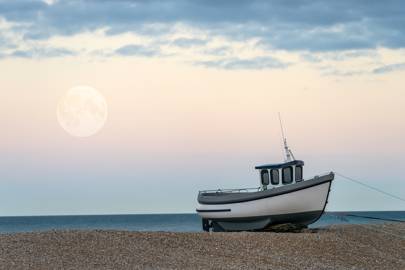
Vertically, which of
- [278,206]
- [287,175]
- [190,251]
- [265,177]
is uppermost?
[287,175]

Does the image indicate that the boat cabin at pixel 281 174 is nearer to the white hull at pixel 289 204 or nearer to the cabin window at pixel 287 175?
the cabin window at pixel 287 175

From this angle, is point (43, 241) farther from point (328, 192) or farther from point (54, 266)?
point (328, 192)

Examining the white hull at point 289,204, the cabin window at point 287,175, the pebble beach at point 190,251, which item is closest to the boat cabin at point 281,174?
the cabin window at point 287,175

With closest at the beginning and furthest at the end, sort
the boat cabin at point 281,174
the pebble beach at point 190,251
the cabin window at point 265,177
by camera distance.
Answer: the pebble beach at point 190,251
the boat cabin at point 281,174
the cabin window at point 265,177

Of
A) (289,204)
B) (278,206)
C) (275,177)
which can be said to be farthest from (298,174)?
(278,206)

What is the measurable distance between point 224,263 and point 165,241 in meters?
3.24

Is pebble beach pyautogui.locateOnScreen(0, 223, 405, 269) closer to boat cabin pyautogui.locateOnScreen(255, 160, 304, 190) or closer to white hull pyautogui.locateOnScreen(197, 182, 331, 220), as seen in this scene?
white hull pyautogui.locateOnScreen(197, 182, 331, 220)

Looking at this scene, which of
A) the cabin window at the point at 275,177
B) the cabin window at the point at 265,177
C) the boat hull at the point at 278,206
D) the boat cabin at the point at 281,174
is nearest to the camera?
the boat hull at the point at 278,206

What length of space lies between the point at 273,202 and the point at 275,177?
77.2 inches

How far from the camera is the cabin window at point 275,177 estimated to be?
36.2 meters

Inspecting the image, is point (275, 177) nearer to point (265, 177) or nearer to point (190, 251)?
point (265, 177)

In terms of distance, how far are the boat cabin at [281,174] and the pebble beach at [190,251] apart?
15.4 ft

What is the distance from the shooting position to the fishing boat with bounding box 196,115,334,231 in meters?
34.4

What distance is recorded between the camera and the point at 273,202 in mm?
34500
